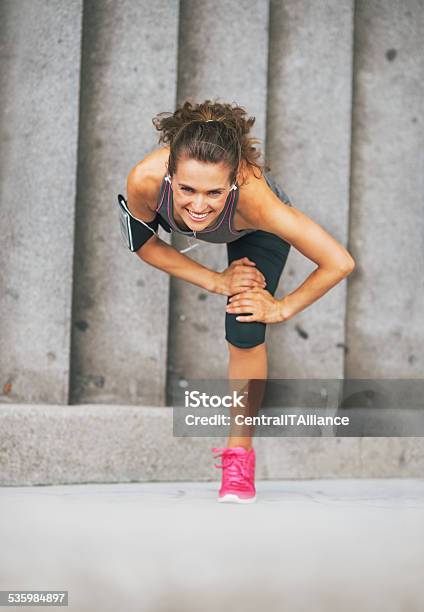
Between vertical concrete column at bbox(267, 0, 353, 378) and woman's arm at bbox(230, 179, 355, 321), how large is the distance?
766 millimetres

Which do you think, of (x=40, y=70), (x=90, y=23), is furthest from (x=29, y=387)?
(x=90, y=23)

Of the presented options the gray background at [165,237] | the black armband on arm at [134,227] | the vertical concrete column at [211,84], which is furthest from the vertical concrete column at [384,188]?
the black armband on arm at [134,227]

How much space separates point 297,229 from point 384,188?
3.56 ft

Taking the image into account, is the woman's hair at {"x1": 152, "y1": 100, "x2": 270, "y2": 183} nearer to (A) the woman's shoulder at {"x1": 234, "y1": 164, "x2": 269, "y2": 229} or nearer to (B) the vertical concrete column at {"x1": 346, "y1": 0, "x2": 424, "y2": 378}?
(A) the woman's shoulder at {"x1": 234, "y1": 164, "x2": 269, "y2": 229}

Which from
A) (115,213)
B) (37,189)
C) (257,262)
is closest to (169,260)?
(257,262)

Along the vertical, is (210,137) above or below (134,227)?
above

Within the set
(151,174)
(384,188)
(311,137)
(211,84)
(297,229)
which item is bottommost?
(297,229)

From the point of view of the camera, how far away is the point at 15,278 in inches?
105

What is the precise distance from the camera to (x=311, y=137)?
2.90 metres

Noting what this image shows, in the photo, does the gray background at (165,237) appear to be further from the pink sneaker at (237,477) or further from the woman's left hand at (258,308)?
the woman's left hand at (258,308)

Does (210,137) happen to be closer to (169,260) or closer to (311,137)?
(169,260)

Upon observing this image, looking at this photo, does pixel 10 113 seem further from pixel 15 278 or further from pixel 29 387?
pixel 29 387

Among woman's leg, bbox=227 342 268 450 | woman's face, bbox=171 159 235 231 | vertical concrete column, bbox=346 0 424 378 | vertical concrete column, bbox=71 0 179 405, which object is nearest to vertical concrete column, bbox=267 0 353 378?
vertical concrete column, bbox=346 0 424 378

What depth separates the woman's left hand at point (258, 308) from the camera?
2.19m
